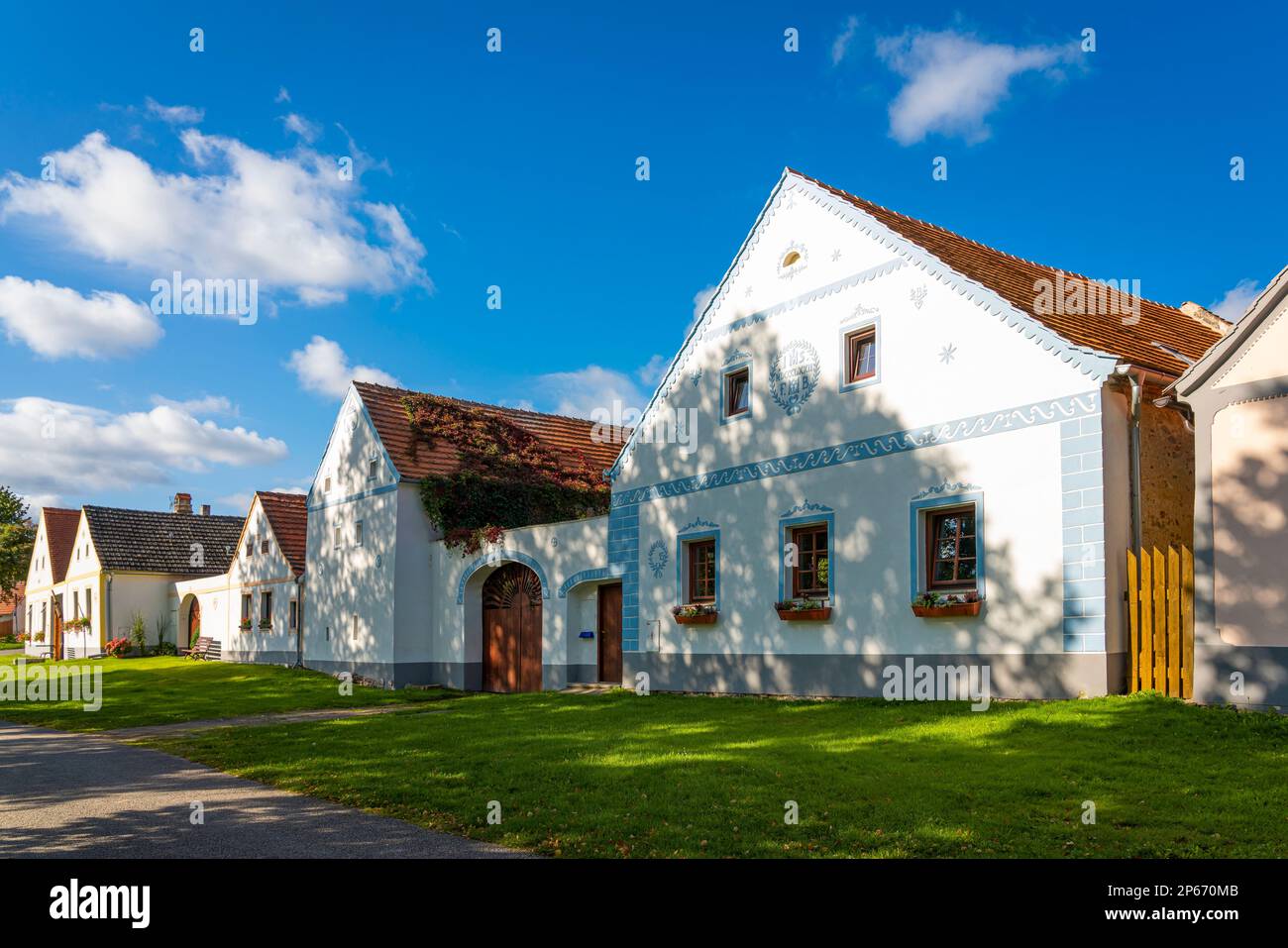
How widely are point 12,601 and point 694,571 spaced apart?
66038mm

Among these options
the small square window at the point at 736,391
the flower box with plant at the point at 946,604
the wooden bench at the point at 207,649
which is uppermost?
the small square window at the point at 736,391

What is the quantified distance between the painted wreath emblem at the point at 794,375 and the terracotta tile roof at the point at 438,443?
1074cm

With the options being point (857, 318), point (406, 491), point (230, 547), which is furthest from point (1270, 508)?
point (230, 547)

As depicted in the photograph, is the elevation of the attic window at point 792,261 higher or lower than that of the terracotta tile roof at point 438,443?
higher

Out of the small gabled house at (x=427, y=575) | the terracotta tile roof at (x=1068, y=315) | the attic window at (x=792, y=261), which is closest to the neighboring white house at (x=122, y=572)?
the small gabled house at (x=427, y=575)

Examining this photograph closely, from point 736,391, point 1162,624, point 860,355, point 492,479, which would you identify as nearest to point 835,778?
point 1162,624

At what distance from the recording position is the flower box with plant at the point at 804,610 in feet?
52.9

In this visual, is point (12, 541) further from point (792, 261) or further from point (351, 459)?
point (792, 261)

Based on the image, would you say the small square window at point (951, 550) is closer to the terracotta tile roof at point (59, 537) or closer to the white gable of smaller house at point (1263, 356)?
the white gable of smaller house at point (1263, 356)

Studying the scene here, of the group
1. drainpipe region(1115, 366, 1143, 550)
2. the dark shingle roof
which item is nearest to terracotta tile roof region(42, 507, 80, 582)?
the dark shingle roof

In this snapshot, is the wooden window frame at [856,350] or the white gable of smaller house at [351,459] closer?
the wooden window frame at [856,350]

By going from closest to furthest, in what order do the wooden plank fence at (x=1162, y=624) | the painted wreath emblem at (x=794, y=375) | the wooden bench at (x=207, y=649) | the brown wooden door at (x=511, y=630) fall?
1. the wooden plank fence at (x=1162, y=624)
2. the painted wreath emblem at (x=794, y=375)
3. the brown wooden door at (x=511, y=630)
4. the wooden bench at (x=207, y=649)

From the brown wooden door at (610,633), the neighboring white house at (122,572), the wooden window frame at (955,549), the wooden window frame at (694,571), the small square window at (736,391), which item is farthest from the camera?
the neighboring white house at (122,572)

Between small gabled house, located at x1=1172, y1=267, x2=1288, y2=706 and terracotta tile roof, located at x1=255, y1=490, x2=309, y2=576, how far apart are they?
82.1 ft
